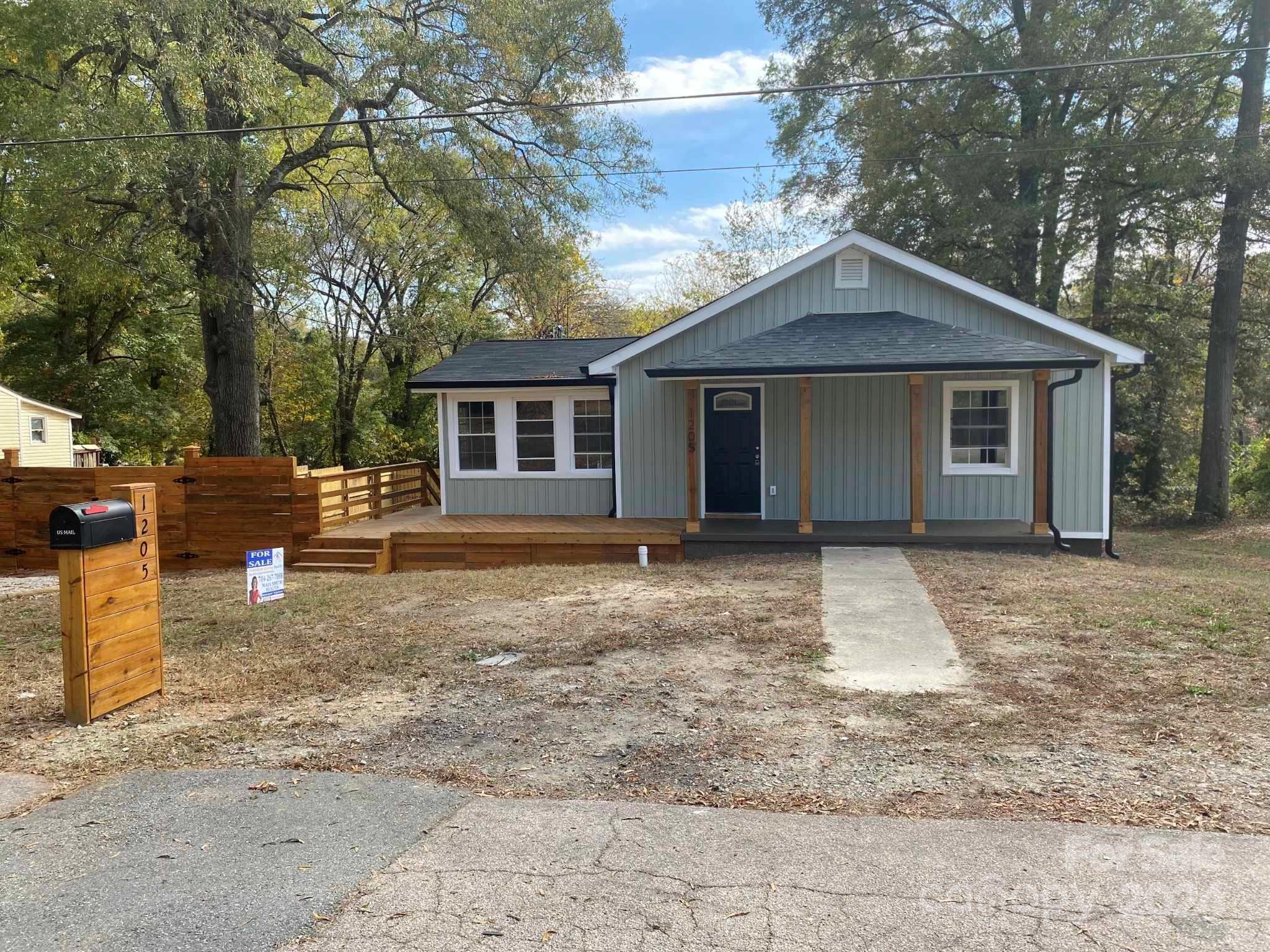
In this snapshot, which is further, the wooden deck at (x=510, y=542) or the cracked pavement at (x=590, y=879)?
the wooden deck at (x=510, y=542)

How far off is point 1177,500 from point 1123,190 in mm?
7514

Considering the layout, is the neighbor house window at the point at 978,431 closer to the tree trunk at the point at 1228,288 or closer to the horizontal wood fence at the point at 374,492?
the tree trunk at the point at 1228,288

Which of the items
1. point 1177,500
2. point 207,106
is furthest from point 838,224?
point 207,106

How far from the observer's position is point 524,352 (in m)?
15.2

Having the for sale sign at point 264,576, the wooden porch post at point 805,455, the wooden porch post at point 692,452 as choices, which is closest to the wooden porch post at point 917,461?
the wooden porch post at point 805,455

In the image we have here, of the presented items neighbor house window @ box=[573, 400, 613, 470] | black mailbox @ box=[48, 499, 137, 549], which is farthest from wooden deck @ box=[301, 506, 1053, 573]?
black mailbox @ box=[48, 499, 137, 549]

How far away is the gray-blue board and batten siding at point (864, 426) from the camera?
39.9 ft

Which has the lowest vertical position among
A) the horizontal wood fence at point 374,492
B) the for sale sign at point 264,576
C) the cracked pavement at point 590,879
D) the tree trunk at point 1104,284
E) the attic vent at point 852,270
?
the cracked pavement at point 590,879

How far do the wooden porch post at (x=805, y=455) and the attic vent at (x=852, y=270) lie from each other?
1949 millimetres

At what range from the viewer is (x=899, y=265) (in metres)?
12.7

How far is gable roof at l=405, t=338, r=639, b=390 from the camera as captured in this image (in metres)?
13.7

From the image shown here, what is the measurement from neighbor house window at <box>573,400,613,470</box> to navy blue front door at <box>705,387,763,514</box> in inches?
67.2

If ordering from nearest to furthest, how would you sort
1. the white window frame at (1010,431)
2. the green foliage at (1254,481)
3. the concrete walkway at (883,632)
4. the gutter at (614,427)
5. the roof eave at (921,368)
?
the concrete walkway at (883,632), the roof eave at (921,368), the white window frame at (1010,431), the gutter at (614,427), the green foliage at (1254,481)

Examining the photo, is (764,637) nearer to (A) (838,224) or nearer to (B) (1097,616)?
(B) (1097,616)
